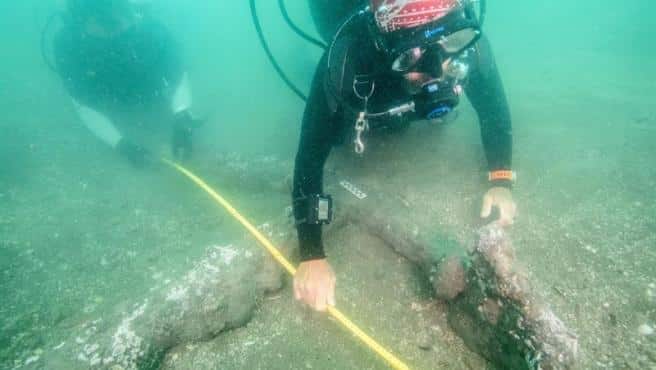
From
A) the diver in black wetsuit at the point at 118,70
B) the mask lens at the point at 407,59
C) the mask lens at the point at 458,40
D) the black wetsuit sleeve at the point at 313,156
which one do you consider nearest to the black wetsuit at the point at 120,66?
the diver in black wetsuit at the point at 118,70

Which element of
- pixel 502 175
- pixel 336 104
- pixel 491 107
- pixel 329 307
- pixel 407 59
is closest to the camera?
pixel 407 59

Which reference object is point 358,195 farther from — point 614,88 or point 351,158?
point 614,88

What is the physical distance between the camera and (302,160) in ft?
9.32

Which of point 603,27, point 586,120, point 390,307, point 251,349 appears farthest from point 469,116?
point 603,27

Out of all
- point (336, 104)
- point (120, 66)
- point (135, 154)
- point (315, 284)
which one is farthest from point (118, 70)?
point (315, 284)

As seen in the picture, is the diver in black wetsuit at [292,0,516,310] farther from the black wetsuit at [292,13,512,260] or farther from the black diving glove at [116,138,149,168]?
the black diving glove at [116,138,149,168]

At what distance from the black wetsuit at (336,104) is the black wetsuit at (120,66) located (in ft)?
18.6

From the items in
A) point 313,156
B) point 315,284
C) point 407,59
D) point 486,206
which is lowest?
point 486,206

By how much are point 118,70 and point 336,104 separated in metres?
6.18

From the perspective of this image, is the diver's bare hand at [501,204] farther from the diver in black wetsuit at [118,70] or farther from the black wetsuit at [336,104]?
the diver in black wetsuit at [118,70]

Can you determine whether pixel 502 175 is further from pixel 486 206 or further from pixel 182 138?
pixel 182 138

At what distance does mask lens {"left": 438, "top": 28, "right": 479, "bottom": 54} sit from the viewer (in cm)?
240

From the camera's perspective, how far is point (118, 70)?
6969 mm

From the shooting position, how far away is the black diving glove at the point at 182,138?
580 centimetres
